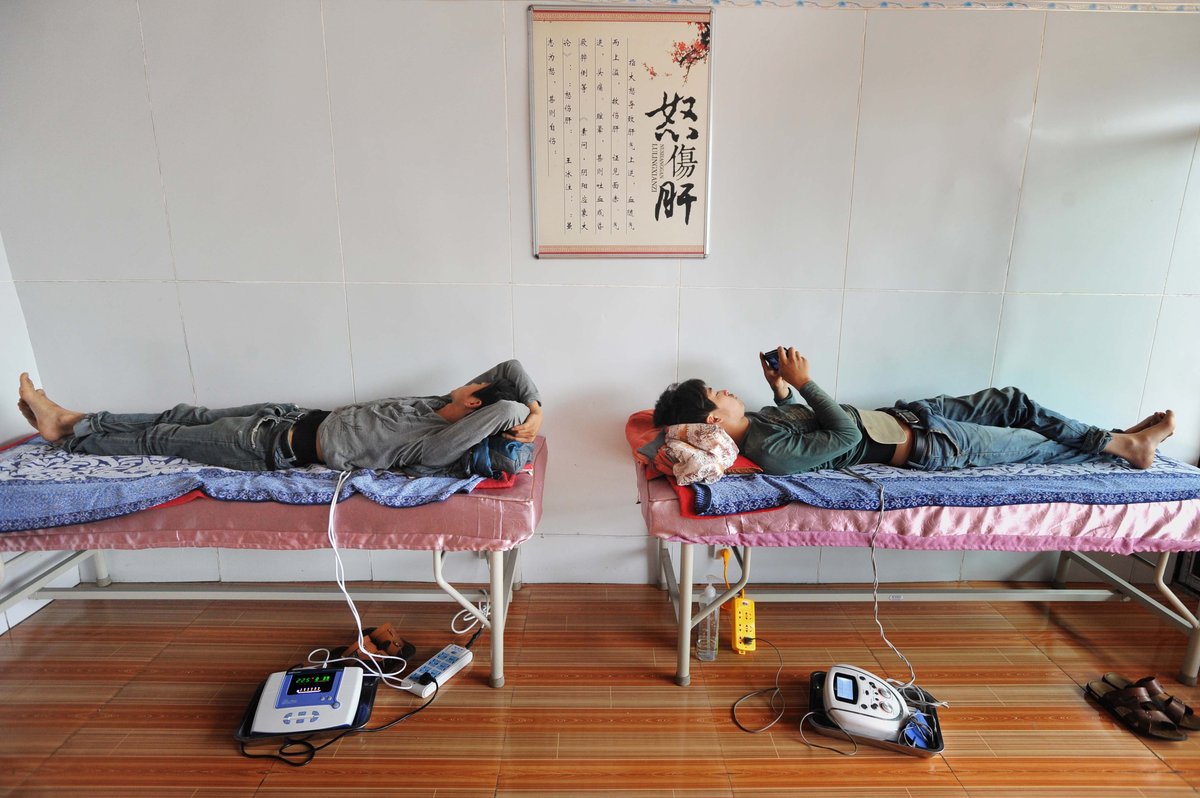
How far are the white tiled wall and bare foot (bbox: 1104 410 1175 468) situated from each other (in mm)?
324

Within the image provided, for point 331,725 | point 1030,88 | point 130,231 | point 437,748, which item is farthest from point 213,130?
point 1030,88

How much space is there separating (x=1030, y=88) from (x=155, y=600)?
3562mm

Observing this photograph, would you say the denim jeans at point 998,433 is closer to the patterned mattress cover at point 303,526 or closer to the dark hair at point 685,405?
the dark hair at point 685,405

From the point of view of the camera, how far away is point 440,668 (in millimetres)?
1828

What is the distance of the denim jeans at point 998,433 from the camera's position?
1.94 m

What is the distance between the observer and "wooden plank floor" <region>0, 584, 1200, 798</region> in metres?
1.49

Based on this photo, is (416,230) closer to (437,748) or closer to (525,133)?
(525,133)

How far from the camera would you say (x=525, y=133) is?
203cm

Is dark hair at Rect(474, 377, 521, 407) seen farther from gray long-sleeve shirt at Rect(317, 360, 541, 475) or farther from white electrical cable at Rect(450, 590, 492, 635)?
white electrical cable at Rect(450, 590, 492, 635)

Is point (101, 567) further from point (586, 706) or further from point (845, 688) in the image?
point (845, 688)

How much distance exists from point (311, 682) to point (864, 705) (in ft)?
4.85

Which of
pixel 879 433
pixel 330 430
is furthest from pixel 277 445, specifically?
pixel 879 433

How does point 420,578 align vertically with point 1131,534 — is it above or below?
below

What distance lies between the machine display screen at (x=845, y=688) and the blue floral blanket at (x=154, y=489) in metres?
1.12
